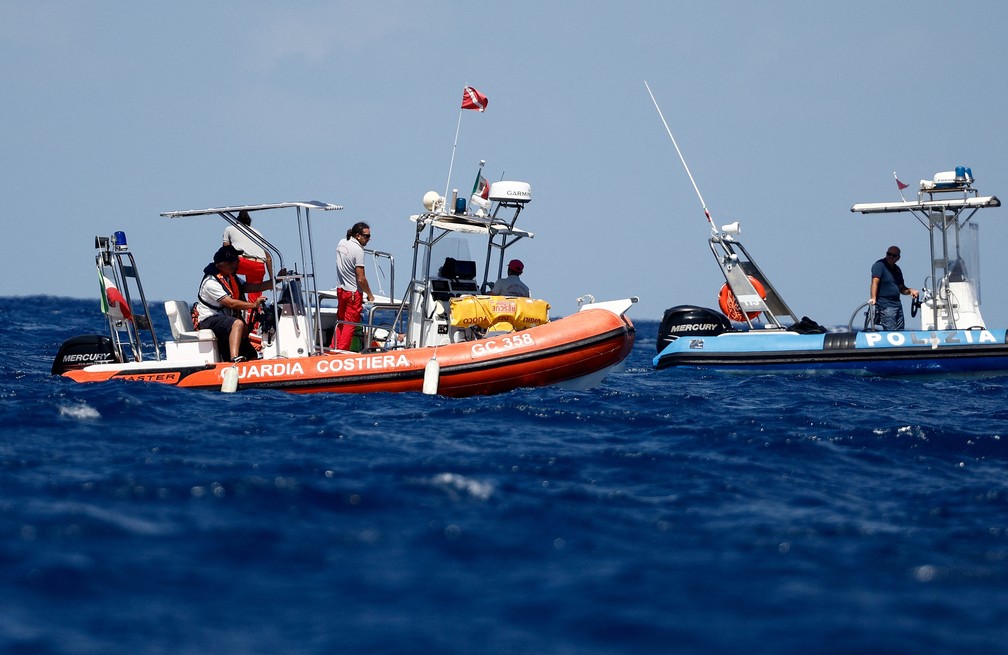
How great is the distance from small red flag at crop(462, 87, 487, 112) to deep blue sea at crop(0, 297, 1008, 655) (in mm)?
4545

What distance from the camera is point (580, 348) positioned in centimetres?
1027

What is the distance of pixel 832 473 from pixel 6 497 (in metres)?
4.60

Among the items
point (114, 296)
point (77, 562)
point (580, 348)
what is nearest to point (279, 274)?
point (114, 296)

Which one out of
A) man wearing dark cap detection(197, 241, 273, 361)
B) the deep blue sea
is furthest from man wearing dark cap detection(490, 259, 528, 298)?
the deep blue sea

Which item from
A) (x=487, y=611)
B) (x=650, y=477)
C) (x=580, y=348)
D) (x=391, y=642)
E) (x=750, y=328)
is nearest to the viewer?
(x=391, y=642)

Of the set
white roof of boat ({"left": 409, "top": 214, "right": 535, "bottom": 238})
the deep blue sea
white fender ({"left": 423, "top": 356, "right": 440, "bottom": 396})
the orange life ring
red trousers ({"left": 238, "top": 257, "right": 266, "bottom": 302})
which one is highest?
white roof of boat ({"left": 409, "top": 214, "right": 535, "bottom": 238})

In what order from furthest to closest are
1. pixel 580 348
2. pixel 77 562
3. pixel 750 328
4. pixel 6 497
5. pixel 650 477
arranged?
1. pixel 750 328
2. pixel 580 348
3. pixel 650 477
4. pixel 6 497
5. pixel 77 562

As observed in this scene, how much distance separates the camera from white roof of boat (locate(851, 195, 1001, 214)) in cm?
1451

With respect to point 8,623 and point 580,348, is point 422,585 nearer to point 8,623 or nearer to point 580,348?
point 8,623

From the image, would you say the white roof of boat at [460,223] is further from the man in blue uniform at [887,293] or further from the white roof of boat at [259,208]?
the man in blue uniform at [887,293]

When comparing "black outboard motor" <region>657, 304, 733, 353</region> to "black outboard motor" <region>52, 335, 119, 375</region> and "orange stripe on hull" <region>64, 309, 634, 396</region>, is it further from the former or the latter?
"black outboard motor" <region>52, 335, 119, 375</region>

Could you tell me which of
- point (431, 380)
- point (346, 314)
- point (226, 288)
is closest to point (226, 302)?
point (226, 288)

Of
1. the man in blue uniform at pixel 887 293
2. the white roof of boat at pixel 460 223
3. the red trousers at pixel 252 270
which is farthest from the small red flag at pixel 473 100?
the man in blue uniform at pixel 887 293

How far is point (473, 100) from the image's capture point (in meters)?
12.0
